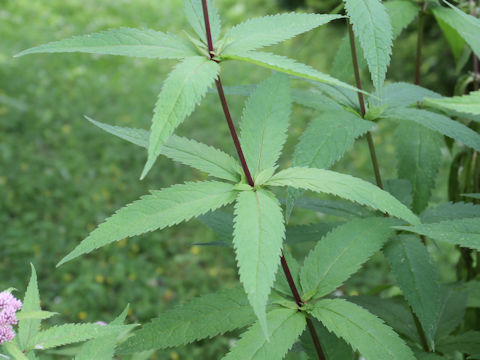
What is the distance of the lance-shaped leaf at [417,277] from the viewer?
3.62ft

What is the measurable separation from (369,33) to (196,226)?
3.67m

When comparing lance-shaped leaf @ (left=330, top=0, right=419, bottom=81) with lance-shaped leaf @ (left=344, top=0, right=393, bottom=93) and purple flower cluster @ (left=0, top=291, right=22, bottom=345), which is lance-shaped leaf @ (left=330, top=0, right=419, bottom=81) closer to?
lance-shaped leaf @ (left=344, top=0, right=393, bottom=93)

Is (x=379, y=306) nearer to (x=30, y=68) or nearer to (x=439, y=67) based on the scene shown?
(x=439, y=67)

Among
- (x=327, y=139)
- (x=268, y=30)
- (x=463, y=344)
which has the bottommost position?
(x=463, y=344)

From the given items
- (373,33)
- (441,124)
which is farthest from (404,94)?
(373,33)

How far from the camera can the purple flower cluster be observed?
926 mm

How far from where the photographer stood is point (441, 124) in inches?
47.5

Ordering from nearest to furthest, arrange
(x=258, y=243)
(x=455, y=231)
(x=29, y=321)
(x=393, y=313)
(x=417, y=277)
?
1. (x=258, y=243)
2. (x=455, y=231)
3. (x=29, y=321)
4. (x=417, y=277)
5. (x=393, y=313)

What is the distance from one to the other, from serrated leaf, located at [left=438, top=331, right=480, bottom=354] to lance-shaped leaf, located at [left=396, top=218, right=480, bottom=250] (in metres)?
0.43

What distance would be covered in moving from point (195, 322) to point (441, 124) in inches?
27.8

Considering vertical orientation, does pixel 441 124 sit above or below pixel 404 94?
below

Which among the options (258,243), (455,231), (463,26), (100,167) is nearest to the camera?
(258,243)

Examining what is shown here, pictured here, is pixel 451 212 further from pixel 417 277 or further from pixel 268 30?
pixel 268 30

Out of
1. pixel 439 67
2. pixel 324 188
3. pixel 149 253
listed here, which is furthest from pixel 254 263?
pixel 439 67
